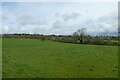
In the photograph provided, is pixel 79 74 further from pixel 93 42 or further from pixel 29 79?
pixel 93 42

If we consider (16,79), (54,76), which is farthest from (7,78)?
(54,76)

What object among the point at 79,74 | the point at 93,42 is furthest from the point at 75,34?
the point at 79,74

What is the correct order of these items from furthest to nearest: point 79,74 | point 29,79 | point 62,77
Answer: point 79,74, point 62,77, point 29,79

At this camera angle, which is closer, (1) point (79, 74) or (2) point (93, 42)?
(1) point (79, 74)

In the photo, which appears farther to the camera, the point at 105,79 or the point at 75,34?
the point at 75,34

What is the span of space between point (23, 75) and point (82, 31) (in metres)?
93.7

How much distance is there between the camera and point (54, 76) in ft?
54.2

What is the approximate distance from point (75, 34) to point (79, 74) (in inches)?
3576

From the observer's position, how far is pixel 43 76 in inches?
648

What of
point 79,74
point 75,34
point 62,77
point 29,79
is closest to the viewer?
point 29,79

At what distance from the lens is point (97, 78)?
16172 mm

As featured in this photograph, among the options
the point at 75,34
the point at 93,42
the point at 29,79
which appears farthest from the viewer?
the point at 75,34

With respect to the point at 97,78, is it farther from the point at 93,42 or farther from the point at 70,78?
the point at 93,42

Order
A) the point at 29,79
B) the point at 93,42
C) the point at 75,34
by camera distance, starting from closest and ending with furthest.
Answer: the point at 29,79 < the point at 93,42 < the point at 75,34
